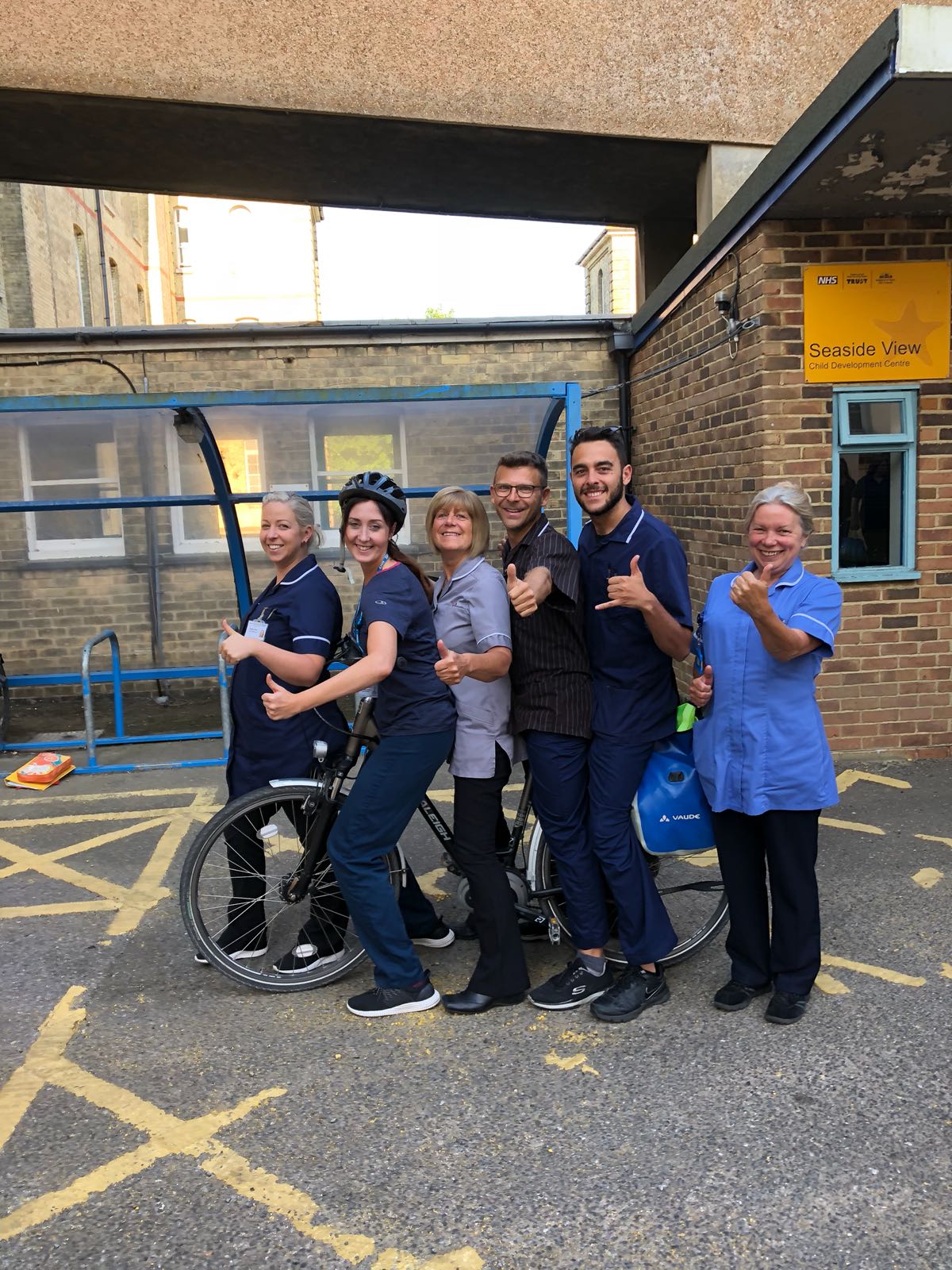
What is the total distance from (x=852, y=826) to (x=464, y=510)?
290 cm

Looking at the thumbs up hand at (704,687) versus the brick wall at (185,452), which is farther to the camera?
the brick wall at (185,452)

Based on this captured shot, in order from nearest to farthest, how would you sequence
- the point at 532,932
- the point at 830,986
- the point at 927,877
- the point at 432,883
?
the point at 830,986
the point at 532,932
the point at 927,877
the point at 432,883

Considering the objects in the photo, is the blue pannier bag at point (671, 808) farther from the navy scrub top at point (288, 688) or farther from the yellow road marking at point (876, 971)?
the navy scrub top at point (288, 688)

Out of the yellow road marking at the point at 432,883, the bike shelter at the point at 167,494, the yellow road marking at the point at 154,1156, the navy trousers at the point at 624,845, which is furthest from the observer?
the bike shelter at the point at 167,494

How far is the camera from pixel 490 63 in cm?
659

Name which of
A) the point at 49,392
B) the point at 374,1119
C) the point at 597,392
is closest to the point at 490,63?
the point at 597,392

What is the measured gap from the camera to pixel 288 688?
339 centimetres

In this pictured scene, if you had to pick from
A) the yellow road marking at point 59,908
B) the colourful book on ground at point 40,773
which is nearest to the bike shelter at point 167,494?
the colourful book on ground at point 40,773

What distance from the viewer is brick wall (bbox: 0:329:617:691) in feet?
28.6

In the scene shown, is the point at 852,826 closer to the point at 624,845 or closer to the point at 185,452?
the point at 624,845

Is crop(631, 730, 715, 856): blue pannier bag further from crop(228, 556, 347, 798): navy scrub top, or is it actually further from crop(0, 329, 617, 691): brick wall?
crop(0, 329, 617, 691): brick wall

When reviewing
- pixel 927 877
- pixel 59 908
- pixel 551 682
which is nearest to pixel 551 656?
pixel 551 682

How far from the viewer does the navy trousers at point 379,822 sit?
2.99 metres

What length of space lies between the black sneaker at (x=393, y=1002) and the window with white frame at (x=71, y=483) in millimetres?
6440
